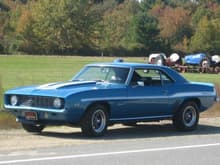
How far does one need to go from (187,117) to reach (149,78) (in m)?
1.47

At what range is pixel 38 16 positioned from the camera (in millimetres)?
120562

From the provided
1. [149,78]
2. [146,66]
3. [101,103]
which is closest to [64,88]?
[101,103]

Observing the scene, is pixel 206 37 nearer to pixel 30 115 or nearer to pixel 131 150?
pixel 30 115

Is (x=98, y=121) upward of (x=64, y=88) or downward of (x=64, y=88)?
downward

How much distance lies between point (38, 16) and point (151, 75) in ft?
349

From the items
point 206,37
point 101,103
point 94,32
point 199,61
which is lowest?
point 199,61

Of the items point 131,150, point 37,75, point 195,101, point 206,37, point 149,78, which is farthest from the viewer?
point 206,37

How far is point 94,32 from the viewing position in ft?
395

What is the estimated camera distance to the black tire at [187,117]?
15.8 meters

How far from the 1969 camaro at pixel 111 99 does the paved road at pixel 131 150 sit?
389 millimetres

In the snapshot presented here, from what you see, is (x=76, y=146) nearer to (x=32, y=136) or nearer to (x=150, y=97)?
(x=32, y=136)

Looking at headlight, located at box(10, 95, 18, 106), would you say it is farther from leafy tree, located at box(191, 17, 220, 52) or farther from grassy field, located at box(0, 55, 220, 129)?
leafy tree, located at box(191, 17, 220, 52)

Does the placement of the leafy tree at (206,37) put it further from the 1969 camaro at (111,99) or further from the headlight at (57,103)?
the headlight at (57,103)

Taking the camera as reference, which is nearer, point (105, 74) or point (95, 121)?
point (95, 121)
